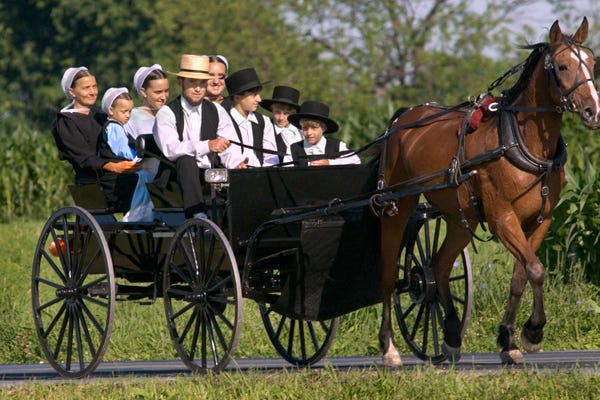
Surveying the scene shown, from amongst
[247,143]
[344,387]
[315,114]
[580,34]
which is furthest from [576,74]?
[247,143]

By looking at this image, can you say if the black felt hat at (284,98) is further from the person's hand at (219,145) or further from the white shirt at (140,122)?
the person's hand at (219,145)

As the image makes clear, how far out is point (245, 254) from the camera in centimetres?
895

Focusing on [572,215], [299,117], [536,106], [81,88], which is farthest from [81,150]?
Result: [572,215]

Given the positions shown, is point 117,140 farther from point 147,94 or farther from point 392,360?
point 392,360

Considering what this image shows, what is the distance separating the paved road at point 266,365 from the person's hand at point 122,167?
4.68 ft

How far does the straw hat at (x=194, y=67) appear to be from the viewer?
925 centimetres

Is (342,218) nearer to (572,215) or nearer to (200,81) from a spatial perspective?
(200,81)

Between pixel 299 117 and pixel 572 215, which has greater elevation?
pixel 299 117

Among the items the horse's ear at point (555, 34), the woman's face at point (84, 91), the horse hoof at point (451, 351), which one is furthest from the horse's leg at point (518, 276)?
the woman's face at point (84, 91)

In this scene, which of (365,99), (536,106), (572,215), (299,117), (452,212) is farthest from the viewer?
(365,99)

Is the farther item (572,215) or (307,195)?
(572,215)

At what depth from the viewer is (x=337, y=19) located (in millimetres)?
44125

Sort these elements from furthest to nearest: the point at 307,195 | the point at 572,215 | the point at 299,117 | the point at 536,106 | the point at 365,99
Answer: the point at 365,99
the point at 572,215
the point at 299,117
the point at 307,195
the point at 536,106

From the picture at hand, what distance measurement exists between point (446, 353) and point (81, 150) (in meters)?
3.07
